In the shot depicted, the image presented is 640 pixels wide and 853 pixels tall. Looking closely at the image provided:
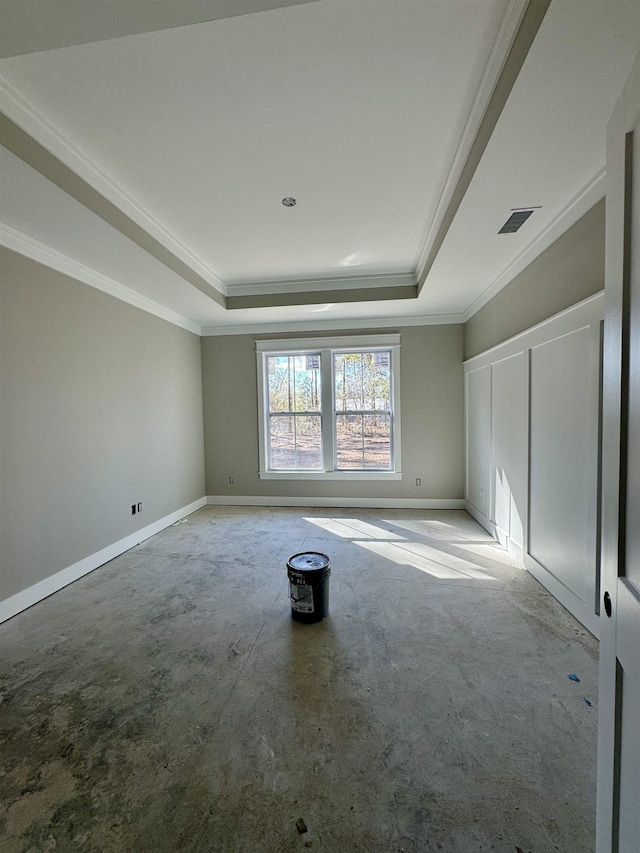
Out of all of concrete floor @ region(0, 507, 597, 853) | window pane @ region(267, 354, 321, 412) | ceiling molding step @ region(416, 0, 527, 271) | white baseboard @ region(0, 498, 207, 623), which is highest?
ceiling molding step @ region(416, 0, 527, 271)

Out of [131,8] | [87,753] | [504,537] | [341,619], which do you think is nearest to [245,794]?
[87,753]

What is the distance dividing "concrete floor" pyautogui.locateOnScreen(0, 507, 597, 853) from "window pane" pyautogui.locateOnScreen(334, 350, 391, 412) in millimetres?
2793

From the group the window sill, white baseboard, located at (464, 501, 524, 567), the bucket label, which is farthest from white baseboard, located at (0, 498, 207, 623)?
white baseboard, located at (464, 501, 524, 567)

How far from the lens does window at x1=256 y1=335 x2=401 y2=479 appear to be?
17.2ft

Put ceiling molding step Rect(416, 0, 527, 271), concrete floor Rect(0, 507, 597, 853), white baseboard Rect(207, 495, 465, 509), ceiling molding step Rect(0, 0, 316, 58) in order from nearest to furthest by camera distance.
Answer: ceiling molding step Rect(0, 0, 316, 58) < concrete floor Rect(0, 507, 597, 853) < ceiling molding step Rect(416, 0, 527, 271) < white baseboard Rect(207, 495, 465, 509)

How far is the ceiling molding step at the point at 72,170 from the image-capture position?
176cm

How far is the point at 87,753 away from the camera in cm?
153

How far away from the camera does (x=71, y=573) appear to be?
10.1 feet

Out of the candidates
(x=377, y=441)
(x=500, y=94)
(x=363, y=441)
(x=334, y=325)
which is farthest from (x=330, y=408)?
(x=500, y=94)

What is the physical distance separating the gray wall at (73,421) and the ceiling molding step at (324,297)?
1.14m

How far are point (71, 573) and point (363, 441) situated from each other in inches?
148

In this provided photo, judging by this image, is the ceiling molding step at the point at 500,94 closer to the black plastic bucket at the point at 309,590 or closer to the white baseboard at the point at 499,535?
the black plastic bucket at the point at 309,590

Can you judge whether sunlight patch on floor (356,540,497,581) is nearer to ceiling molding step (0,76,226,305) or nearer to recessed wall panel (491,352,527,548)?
recessed wall panel (491,352,527,548)

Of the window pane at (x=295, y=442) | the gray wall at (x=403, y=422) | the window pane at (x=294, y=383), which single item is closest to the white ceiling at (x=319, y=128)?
the gray wall at (x=403, y=422)
